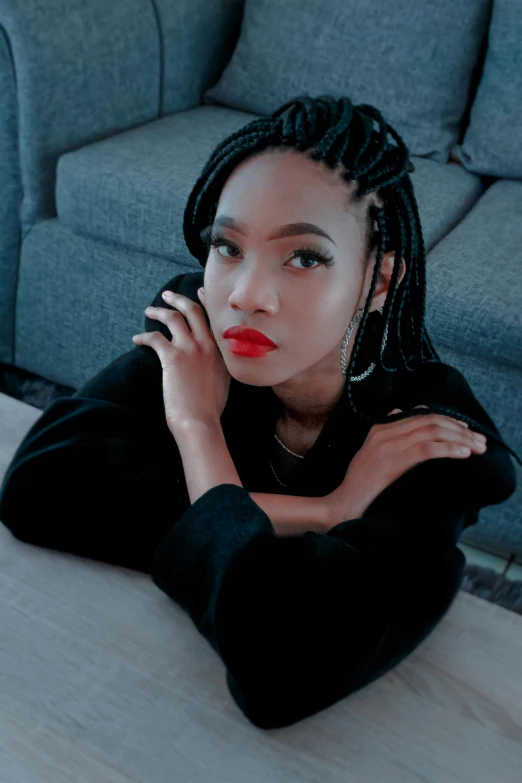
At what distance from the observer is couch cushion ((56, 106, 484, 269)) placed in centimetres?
163

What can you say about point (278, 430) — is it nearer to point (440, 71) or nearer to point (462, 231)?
point (462, 231)

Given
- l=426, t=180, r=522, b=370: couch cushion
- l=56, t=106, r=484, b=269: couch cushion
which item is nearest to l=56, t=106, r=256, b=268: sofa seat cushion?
Result: l=56, t=106, r=484, b=269: couch cushion

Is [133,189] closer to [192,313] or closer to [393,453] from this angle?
[192,313]

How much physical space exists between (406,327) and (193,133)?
43.8 inches

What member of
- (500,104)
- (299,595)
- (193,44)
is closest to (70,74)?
(193,44)

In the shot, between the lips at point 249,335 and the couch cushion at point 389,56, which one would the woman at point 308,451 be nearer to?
the lips at point 249,335

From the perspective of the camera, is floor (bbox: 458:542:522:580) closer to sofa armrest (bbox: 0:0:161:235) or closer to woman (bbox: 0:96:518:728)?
woman (bbox: 0:96:518:728)

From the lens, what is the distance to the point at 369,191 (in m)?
0.83

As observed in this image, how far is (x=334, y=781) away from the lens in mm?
654

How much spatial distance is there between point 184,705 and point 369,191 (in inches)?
19.3

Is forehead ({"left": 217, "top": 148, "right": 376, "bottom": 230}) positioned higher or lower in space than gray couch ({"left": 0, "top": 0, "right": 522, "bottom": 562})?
higher

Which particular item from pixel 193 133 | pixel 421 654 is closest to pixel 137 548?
pixel 421 654

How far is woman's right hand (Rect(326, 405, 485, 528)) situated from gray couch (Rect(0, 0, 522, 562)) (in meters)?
0.57

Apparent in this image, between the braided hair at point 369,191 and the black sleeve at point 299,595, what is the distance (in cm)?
18
